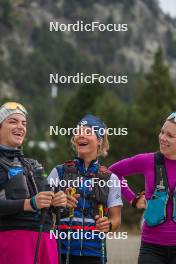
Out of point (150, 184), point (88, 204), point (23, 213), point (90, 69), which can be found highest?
point (90, 69)

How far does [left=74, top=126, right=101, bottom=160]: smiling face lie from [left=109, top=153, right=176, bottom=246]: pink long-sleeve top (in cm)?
33

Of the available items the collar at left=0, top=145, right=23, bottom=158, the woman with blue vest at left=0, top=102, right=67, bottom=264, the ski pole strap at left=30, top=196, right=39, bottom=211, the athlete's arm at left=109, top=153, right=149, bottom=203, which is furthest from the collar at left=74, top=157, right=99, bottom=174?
the ski pole strap at left=30, top=196, right=39, bottom=211

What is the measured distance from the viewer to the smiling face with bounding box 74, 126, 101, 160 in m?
5.97

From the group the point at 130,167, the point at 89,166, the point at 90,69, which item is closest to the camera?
the point at 89,166

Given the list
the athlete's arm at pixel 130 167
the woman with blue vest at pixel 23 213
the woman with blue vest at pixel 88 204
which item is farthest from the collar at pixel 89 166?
the woman with blue vest at pixel 23 213

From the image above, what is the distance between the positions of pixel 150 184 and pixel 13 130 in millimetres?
1129

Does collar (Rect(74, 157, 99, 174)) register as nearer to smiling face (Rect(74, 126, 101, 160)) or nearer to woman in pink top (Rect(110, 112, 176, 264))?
smiling face (Rect(74, 126, 101, 160))

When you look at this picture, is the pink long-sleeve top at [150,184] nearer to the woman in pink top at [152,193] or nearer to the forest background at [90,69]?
the woman in pink top at [152,193]

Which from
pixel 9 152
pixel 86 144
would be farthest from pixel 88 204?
pixel 9 152

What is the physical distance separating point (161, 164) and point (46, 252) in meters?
1.20

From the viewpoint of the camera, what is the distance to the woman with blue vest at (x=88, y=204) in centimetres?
578

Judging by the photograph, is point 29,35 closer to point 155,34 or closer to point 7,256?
point 155,34

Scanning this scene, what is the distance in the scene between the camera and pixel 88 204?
19.1ft

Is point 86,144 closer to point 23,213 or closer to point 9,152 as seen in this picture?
point 9,152
